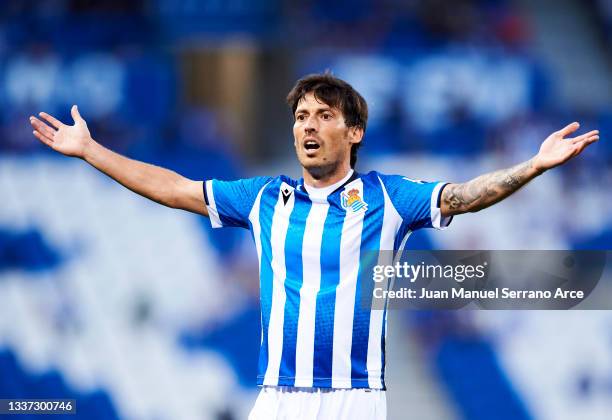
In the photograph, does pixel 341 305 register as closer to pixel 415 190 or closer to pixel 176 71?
pixel 415 190

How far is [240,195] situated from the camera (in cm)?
508

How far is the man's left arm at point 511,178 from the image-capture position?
4430 millimetres

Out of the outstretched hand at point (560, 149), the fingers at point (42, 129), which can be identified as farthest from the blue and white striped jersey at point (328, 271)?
the fingers at point (42, 129)

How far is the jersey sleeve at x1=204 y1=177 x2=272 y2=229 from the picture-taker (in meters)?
5.07

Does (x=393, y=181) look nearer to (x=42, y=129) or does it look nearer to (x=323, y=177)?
(x=323, y=177)

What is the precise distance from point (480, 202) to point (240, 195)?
116 centimetres

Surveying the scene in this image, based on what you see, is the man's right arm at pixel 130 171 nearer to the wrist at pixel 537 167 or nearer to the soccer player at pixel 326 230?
the soccer player at pixel 326 230

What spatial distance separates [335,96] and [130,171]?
1.04 m

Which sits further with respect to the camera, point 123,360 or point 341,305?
point 123,360

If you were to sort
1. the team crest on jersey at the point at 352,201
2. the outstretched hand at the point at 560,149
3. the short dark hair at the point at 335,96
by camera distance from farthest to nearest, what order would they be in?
the short dark hair at the point at 335,96
the team crest on jersey at the point at 352,201
the outstretched hand at the point at 560,149

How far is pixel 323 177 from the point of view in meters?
4.95

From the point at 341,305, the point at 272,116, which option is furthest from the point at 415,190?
the point at 272,116

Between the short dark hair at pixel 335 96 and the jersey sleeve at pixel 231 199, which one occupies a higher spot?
the short dark hair at pixel 335 96

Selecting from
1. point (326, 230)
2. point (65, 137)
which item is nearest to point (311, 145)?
point (326, 230)
